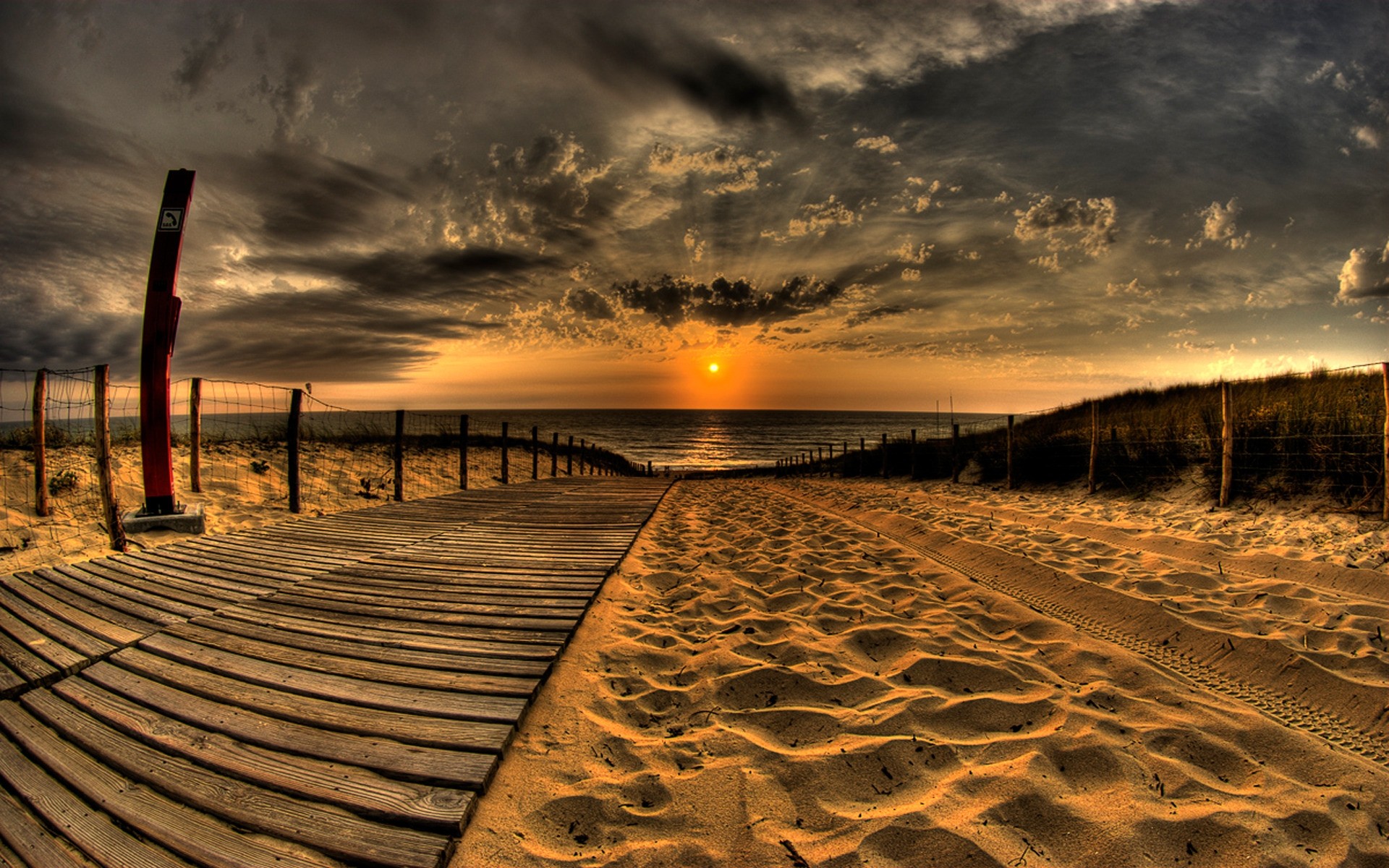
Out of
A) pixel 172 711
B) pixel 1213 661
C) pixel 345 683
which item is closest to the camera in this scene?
pixel 172 711

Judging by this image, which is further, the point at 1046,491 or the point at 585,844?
the point at 1046,491

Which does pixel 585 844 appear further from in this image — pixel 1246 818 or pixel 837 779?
pixel 1246 818

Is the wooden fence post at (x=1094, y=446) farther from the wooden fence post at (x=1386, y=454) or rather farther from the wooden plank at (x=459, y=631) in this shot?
the wooden plank at (x=459, y=631)

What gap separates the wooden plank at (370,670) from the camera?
105 inches

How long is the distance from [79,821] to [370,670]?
3.56 ft

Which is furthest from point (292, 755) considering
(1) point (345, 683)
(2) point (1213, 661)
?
(2) point (1213, 661)

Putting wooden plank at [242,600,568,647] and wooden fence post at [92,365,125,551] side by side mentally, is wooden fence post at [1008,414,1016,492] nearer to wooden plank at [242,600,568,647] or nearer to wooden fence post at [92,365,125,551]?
wooden plank at [242,600,568,647]

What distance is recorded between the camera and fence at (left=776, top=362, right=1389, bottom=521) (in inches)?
269

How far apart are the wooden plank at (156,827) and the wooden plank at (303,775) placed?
16 centimetres

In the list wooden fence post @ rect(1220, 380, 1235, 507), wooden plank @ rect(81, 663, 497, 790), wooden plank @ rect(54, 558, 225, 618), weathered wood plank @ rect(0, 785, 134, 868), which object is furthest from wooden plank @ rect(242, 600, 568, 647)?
wooden fence post @ rect(1220, 380, 1235, 507)

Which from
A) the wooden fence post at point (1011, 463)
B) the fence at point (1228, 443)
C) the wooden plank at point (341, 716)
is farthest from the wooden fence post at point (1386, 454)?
the wooden plank at point (341, 716)

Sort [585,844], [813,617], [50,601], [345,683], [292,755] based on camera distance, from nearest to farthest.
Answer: [585,844] → [292,755] → [345,683] → [50,601] → [813,617]

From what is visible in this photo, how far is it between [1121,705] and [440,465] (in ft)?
55.4

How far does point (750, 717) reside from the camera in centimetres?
270
